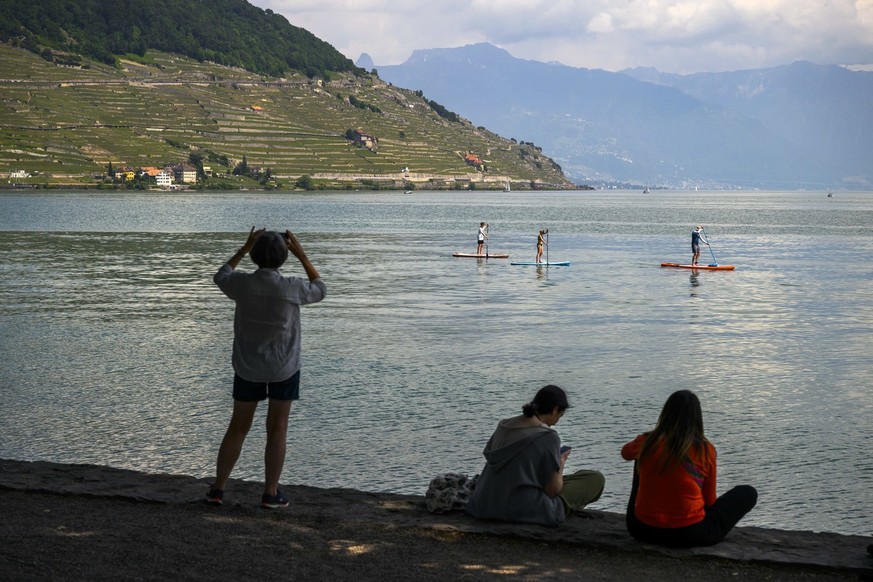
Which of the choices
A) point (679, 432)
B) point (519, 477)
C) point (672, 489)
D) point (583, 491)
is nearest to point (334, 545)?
point (519, 477)

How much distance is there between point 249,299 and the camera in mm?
9648

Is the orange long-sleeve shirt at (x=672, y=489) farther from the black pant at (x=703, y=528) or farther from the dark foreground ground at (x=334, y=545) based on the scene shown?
the dark foreground ground at (x=334, y=545)

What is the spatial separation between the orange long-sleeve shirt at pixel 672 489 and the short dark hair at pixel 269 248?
324 cm

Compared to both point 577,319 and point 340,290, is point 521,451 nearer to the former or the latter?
point 577,319

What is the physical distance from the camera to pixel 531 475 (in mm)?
9594

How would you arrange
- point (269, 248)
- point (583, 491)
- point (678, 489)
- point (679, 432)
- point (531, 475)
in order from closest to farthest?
point (679, 432) < point (678, 489) < point (269, 248) < point (531, 475) < point (583, 491)

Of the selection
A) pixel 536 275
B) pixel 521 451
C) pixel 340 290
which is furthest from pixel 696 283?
pixel 521 451

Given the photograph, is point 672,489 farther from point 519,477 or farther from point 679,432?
point 519,477

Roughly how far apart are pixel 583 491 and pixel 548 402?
4.12ft

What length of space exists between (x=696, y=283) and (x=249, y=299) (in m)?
37.7

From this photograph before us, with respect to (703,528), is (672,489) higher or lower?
higher

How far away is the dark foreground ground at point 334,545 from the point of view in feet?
27.6

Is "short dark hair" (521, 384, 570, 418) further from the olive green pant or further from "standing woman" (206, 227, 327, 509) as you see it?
"standing woman" (206, 227, 327, 509)

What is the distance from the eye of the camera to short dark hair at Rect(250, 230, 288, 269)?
9.24 meters
